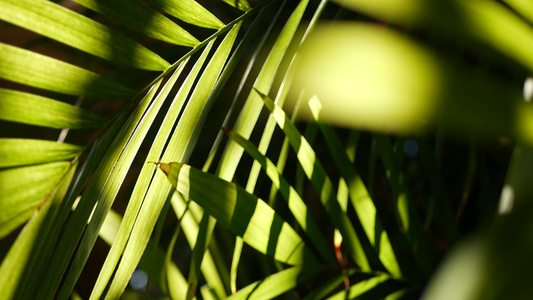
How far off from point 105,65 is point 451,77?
30.4 inches

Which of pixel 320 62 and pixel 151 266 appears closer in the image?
pixel 320 62

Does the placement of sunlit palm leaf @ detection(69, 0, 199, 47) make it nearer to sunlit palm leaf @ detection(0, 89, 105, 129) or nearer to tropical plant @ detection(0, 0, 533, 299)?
tropical plant @ detection(0, 0, 533, 299)

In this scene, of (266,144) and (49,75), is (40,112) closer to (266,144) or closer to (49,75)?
(49,75)

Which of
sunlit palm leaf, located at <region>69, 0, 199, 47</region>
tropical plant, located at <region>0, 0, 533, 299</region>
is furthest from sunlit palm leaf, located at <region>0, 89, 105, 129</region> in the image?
sunlit palm leaf, located at <region>69, 0, 199, 47</region>

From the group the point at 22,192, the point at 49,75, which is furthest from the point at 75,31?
the point at 22,192

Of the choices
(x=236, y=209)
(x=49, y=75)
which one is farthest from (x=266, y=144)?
(x=49, y=75)

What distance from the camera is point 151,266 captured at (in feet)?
1.80

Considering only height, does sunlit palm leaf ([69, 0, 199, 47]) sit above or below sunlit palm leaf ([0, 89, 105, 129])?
above

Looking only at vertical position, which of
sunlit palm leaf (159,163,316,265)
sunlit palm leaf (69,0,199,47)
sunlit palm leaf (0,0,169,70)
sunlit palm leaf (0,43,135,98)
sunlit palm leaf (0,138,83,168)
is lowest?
sunlit palm leaf (159,163,316,265)

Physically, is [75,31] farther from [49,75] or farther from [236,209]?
[236,209]

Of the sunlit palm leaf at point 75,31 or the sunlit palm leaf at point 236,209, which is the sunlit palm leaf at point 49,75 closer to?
the sunlit palm leaf at point 75,31

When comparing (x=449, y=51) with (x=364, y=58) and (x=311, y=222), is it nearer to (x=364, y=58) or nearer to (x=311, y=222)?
(x=311, y=222)

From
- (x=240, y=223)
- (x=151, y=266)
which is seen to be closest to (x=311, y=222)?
(x=240, y=223)

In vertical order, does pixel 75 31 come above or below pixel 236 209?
above
